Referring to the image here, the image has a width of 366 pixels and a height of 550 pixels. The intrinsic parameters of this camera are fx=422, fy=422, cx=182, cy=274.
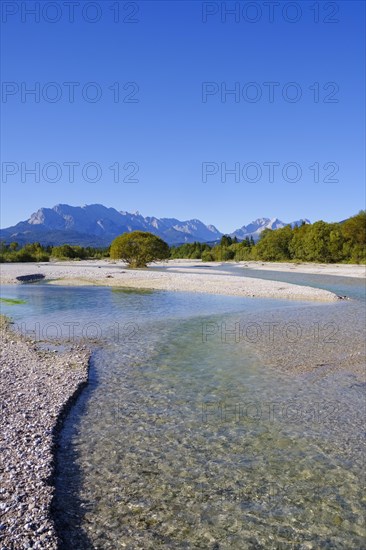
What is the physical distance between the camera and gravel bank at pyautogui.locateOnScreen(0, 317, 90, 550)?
23.6ft

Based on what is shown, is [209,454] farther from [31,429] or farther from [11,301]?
[11,301]

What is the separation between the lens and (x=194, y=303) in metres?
40.2

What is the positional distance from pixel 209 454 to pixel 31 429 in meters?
4.67

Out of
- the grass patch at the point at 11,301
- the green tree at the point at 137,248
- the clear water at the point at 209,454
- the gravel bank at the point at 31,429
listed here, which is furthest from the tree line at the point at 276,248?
the gravel bank at the point at 31,429

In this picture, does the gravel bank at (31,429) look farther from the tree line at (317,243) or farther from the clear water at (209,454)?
the tree line at (317,243)

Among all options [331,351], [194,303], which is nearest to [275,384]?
[331,351]

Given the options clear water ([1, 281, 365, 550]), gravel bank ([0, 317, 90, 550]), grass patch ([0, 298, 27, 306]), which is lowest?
clear water ([1, 281, 365, 550])

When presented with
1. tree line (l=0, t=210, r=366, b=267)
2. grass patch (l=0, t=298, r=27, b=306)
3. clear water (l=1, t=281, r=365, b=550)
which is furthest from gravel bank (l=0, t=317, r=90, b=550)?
tree line (l=0, t=210, r=366, b=267)

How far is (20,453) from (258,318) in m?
23.1

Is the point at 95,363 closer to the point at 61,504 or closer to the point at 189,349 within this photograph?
the point at 189,349

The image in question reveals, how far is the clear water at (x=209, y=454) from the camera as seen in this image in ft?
25.1

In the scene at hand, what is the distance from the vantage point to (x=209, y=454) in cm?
1038

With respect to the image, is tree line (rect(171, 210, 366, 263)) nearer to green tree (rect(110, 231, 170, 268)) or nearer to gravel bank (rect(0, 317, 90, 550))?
green tree (rect(110, 231, 170, 268))

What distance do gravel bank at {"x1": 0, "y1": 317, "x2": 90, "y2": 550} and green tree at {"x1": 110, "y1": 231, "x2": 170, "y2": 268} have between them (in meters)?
77.8
